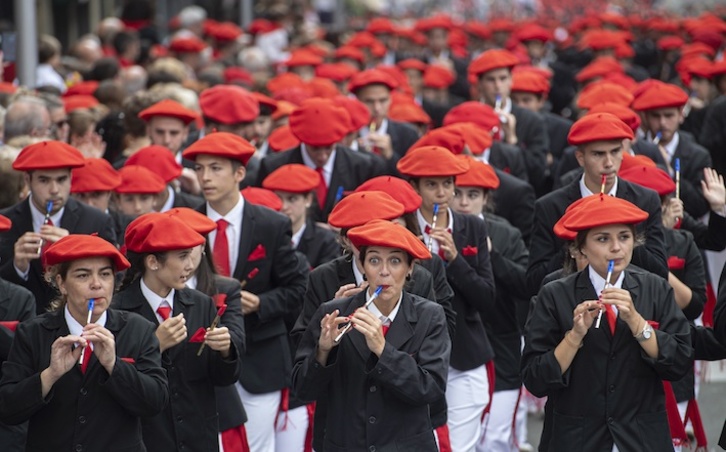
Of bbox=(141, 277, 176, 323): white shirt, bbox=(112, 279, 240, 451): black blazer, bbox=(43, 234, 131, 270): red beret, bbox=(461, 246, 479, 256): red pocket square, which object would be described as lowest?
bbox=(112, 279, 240, 451): black blazer

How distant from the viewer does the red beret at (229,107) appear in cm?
1149

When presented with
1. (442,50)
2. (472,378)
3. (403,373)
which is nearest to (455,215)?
(472,378)

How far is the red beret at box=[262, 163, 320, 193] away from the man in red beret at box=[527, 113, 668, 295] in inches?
63.8

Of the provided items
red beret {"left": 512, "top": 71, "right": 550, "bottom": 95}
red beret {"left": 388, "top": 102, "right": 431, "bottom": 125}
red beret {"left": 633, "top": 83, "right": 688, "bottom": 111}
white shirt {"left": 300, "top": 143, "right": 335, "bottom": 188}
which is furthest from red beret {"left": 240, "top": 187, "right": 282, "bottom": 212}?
red beret {"left": 512, "top": 71, "right": 550, "bottom": 95}

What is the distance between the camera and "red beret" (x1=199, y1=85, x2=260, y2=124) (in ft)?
37.7

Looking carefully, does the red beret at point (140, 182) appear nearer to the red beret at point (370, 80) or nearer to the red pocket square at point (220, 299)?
the red pocket square at point (220, 299)

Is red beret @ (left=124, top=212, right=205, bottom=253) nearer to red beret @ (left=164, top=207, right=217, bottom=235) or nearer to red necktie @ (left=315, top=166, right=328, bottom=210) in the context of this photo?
red beret @ (left=164, top=207, right=217, bottom=235)

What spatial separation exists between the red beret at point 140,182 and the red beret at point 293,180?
70cm

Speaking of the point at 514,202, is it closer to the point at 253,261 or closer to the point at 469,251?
the point at 469,251

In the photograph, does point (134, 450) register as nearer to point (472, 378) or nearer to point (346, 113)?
point (472, 378)

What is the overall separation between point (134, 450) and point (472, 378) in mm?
2791

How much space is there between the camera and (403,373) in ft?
22.0

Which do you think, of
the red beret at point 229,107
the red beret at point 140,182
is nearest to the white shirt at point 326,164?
the red beret at point 229,107

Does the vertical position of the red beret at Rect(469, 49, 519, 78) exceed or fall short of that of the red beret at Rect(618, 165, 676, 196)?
it exceeds it
